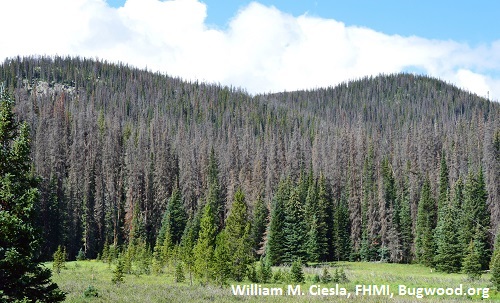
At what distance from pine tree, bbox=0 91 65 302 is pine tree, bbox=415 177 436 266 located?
60.2 metres

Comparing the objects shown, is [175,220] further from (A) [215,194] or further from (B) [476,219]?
(B) [476,219]

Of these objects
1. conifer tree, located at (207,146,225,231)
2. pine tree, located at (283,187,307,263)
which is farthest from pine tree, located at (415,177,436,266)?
conifer tree, located at (207,146,225,231)

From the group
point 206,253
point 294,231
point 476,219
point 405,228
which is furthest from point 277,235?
point 476,219

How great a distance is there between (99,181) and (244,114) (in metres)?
105

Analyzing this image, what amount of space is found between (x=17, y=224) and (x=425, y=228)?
65.7m

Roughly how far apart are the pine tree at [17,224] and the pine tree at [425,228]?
6020 cm

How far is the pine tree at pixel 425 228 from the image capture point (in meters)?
67.8

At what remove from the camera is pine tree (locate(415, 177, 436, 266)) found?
222 feet

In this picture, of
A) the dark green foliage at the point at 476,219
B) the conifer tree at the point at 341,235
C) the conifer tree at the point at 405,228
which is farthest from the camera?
the conifer tree at the point at 405,228

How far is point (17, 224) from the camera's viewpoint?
1580 centimetres

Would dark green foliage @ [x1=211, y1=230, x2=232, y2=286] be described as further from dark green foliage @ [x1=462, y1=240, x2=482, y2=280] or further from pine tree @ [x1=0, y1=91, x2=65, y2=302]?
dark green foliage @ [x1=462, y1=240, x2=482, y2=280]

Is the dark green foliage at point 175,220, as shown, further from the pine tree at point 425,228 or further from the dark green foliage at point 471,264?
the dark green foliage at point 471,264

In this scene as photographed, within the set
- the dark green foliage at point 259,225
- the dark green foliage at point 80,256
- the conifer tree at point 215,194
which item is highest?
the conifer tree at point 215,194

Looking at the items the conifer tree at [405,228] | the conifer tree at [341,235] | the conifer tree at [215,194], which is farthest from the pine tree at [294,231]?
the conifer tree at [405,228]
